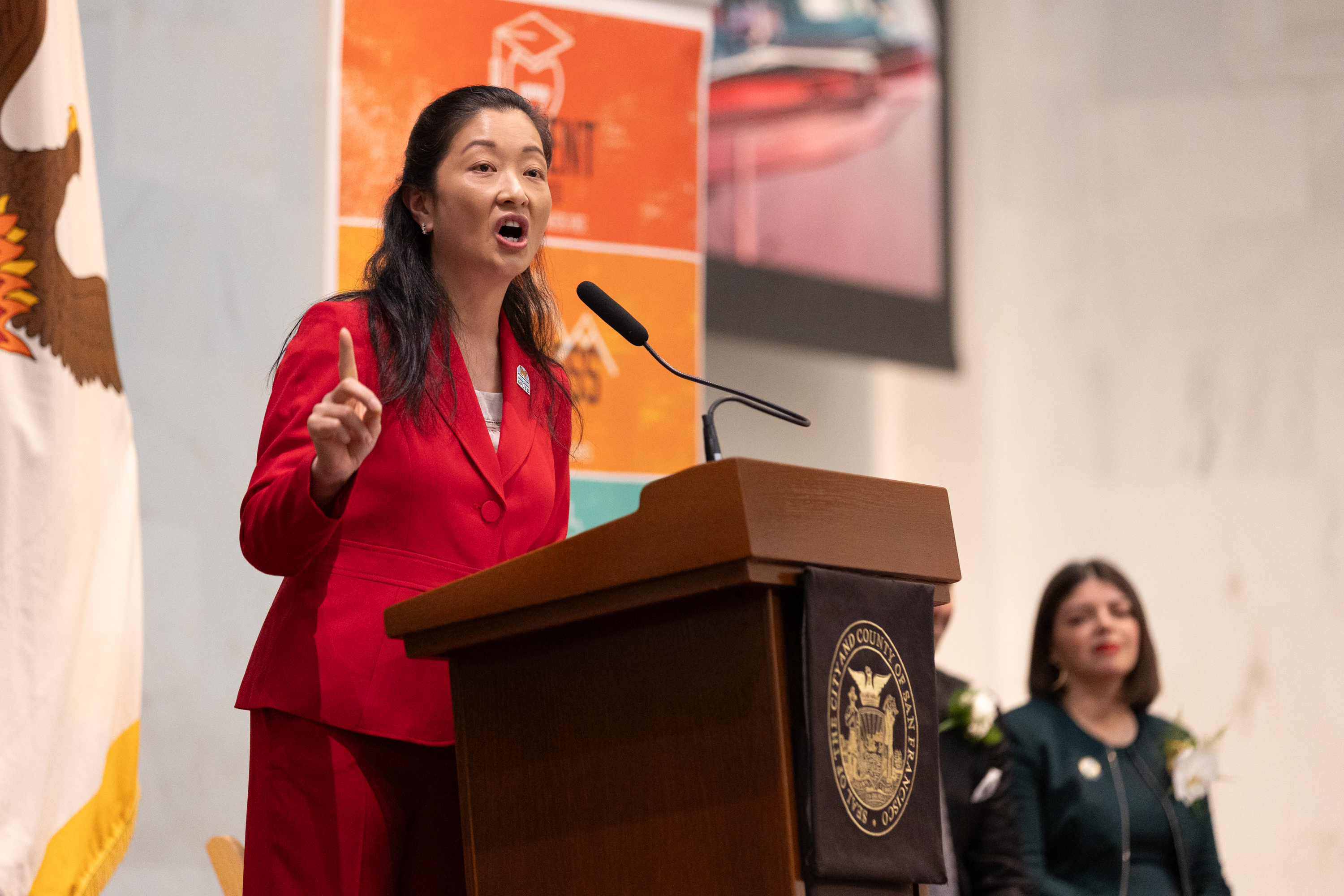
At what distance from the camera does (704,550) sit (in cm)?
126

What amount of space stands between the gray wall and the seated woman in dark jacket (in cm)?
180

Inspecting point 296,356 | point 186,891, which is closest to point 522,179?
point 296,356

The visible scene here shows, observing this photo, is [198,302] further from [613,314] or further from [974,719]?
[974,719]

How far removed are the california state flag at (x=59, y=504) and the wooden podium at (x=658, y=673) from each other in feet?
2.94

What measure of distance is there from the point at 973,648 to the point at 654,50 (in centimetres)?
299

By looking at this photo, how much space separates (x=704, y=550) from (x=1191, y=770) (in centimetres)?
259

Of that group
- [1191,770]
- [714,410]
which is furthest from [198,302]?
[1191,770]

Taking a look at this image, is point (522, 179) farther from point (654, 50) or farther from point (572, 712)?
point (654, 50)

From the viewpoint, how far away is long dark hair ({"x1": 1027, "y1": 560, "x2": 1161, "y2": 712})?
3.65m

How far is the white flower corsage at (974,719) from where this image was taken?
327 centimetres


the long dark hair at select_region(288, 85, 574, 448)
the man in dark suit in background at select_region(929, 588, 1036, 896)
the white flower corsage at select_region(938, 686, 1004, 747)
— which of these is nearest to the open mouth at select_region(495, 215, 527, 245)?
the long dark hair at select_region(288, 85, 574, 448)

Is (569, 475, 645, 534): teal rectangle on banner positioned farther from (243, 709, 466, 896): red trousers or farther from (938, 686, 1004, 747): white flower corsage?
(243, 709, 466, 896): red trousers

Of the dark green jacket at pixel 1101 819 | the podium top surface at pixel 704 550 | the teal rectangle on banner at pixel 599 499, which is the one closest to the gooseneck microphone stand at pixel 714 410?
the podium top surface at pixel 704 550

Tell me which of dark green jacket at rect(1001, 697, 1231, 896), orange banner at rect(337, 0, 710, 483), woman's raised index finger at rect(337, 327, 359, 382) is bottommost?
dark green jacket at rect(1001, 697, 1231, 896)
